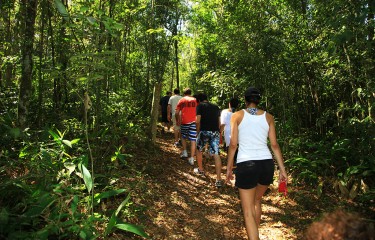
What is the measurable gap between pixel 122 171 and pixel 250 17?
530cm

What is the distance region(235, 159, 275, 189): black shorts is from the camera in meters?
3.82

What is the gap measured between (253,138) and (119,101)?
4.59 meters

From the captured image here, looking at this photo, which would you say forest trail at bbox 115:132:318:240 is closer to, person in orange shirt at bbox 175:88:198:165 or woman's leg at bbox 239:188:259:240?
person in orange shirt at bbox 175:88:198:165

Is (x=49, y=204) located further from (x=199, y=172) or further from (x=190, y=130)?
(x=190, y=130)

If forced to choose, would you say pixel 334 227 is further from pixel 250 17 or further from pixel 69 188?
pixel 250 17

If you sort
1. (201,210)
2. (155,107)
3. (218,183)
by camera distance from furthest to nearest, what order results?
(155,107), (218,183), (201,210)

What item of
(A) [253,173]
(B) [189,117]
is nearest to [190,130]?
(B) [189,117]

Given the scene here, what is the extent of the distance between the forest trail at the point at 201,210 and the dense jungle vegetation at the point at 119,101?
54 centimetres

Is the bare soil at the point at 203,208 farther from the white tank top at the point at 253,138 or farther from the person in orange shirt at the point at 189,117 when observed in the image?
the white tank top at the point at 253,138

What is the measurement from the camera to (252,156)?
12.7 feet

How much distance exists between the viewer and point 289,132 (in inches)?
329

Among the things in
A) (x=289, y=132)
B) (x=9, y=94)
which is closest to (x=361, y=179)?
(x=289, y=132)

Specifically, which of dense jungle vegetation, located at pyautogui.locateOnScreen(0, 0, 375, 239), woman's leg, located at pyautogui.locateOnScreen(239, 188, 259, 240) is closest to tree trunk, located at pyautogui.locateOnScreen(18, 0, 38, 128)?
dense jungle vegetation, located at pyautogui.locateOnScreen(0, 0, 375, 239)

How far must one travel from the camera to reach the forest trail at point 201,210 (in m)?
4.85
